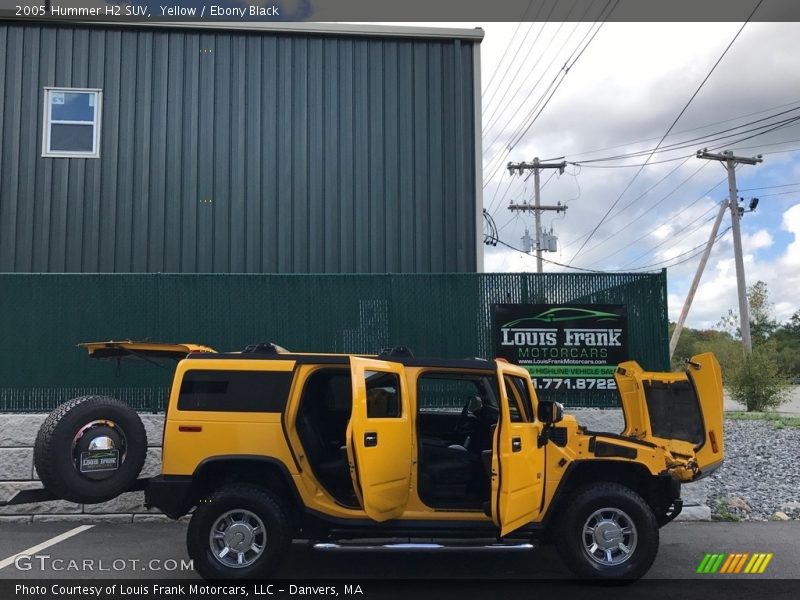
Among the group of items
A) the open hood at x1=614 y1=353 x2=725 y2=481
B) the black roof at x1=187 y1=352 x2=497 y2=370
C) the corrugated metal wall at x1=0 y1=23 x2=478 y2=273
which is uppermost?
the corrugated metal wall at x1=0 y1=23 x2=478 y2=273

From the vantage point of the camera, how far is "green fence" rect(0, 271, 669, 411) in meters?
9.41

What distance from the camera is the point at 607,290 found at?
984 cm

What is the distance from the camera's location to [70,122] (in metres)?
11.9

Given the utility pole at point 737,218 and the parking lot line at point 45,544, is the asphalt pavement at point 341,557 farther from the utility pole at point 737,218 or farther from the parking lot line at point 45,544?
the utility pole at point 737,218

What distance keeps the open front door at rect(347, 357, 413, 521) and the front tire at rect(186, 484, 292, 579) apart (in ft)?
2.60

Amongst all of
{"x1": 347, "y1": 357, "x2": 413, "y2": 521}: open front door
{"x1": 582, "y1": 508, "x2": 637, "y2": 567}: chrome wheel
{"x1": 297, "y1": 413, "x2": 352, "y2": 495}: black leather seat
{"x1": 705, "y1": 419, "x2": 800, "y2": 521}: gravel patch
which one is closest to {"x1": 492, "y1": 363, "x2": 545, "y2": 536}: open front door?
{"x1": 582, "y1": 508, "x2": 637, "y2": 567}: chrome wheel

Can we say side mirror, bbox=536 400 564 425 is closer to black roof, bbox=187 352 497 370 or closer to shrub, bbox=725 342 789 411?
black roof, bbox=187 352 497 370

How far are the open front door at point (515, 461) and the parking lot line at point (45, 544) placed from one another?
4.75 metres

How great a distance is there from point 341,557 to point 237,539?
157 centimetres

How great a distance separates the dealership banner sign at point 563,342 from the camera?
954cm

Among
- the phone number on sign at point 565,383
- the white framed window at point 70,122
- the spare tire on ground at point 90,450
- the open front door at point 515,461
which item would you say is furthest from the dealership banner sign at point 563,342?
the white framed window at point 70,122

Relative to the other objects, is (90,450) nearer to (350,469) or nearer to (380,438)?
(350,469)

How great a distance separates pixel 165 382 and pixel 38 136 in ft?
17.7

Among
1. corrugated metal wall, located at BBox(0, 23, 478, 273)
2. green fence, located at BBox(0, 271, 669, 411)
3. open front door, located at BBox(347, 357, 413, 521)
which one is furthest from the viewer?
corrugated metal wall, located at BBox(0, 23, 478, 273)
